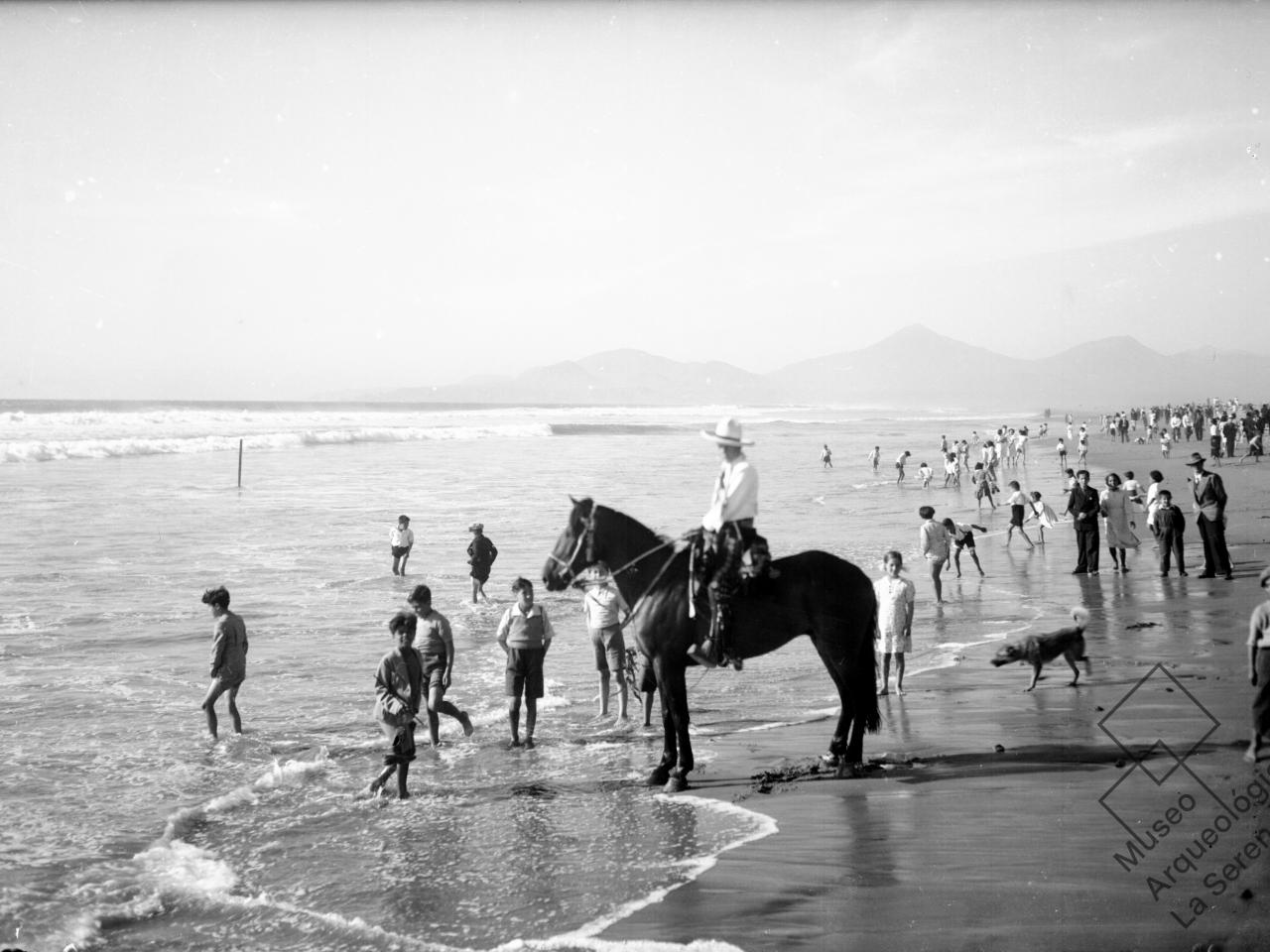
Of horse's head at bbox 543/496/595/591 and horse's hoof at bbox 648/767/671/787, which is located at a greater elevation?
horse's head at bbox 543/496/595/591

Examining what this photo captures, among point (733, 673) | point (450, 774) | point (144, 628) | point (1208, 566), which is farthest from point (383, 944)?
point (1208, 566)

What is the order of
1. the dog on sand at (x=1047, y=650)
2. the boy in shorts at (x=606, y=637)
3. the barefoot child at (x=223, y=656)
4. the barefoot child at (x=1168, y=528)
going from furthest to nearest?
the barefoot child at (x=1168, y=528)
the boy in shorts at (x=606, y=637)
the dog on sand at (x=1047, y=650)
the barefoot child at (x=223, y=656)

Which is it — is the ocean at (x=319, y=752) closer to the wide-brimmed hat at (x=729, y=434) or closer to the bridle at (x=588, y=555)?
the bridle at (x=588, y=555)

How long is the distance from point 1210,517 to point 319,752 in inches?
637

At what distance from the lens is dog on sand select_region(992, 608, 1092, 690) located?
11.5 meters

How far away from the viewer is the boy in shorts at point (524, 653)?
1067 centimetres

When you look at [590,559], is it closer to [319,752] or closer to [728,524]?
[728,524]

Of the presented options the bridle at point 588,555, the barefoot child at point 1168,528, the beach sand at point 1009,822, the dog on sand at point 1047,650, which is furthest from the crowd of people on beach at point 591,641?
the barefoot child at point 1168,528

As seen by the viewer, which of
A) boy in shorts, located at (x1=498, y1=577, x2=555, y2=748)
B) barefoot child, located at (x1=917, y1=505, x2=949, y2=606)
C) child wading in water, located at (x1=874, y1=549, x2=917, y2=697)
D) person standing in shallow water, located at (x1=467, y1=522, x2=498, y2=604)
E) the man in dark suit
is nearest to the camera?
boy in shorts, located at (x1=498, y1=577, x2=555, y2=748)

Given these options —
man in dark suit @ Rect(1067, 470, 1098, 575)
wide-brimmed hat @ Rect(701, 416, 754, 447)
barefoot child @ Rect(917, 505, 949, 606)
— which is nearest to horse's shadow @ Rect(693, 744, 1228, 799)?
wide-brimmed hat @ Rect(701, 416, 754, 447)

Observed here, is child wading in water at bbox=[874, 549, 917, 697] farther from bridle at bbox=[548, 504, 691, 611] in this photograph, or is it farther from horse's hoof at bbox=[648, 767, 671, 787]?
horse's hoof at bbox=[648, 767, 671, 787]

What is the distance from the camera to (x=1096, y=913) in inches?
225

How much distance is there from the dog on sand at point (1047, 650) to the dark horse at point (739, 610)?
3.01 meters

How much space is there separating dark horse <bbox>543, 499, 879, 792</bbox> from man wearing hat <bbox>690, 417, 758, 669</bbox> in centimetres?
17
